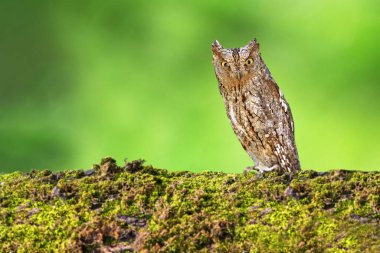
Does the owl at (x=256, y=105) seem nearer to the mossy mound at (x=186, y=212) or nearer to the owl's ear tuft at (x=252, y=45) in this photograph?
the owl's ear tuft at (x=252, y=45)

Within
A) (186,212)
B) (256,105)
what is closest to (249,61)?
(256,105)

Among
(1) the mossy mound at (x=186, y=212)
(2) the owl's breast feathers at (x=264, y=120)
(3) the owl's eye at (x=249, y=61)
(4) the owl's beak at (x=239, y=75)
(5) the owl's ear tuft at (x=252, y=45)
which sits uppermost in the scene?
(5) the owl's ear tuft at (x=252, y=45)

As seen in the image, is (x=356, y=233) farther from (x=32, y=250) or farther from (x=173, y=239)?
(x=32, y=250)

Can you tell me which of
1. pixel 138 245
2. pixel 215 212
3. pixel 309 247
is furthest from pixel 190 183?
pixel 309 247

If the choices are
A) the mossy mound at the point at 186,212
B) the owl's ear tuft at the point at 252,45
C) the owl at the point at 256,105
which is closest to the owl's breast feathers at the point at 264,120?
the owl at the point at 256,105

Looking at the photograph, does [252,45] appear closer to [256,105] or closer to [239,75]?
[239,75]

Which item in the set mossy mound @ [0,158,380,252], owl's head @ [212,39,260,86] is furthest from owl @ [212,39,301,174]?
mossy mound @ [0,158,380,252]
